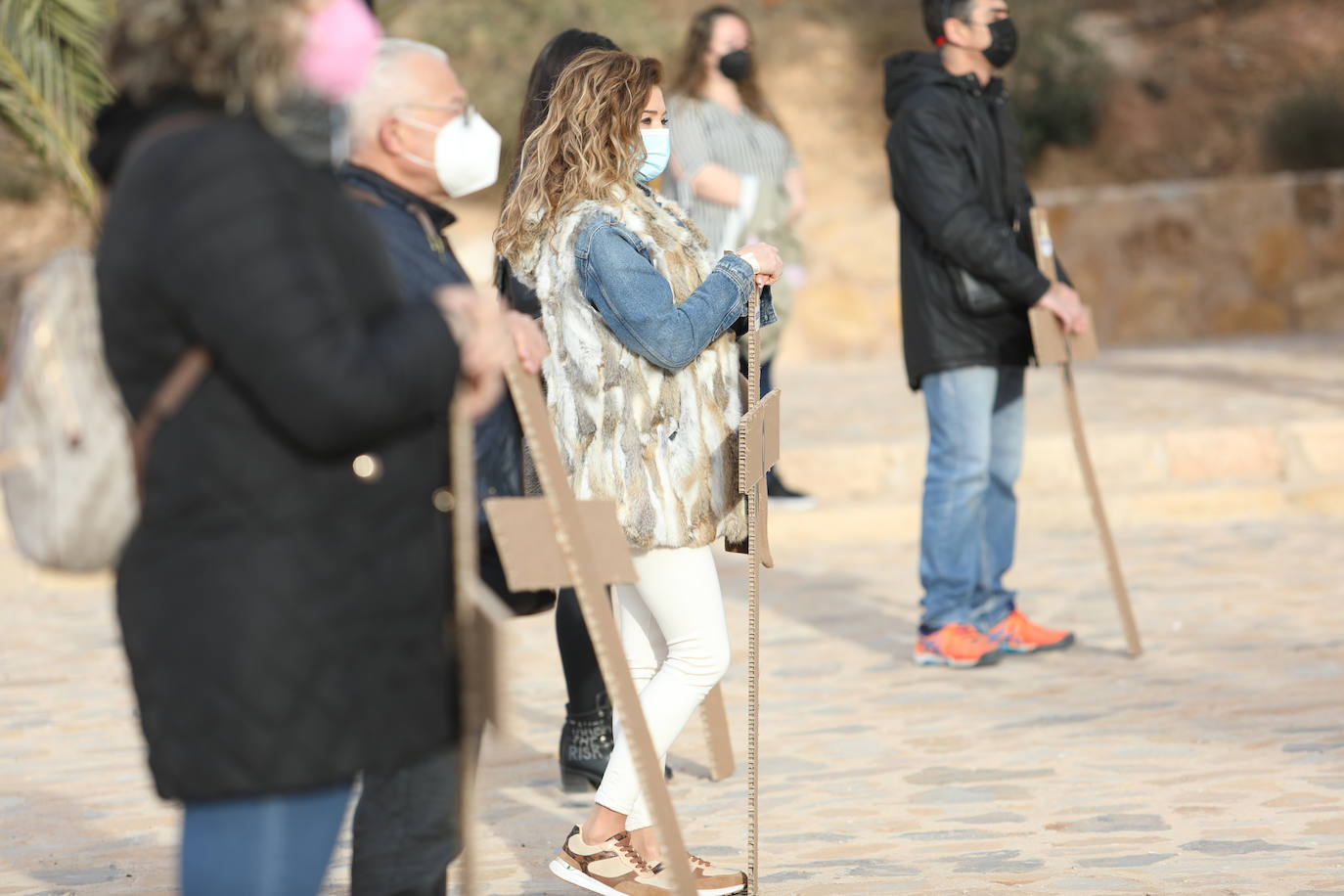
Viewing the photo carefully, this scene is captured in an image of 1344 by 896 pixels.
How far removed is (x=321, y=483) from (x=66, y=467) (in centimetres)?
30

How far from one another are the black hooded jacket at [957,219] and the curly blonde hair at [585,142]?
211 centimetres

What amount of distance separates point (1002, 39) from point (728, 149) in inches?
87.8

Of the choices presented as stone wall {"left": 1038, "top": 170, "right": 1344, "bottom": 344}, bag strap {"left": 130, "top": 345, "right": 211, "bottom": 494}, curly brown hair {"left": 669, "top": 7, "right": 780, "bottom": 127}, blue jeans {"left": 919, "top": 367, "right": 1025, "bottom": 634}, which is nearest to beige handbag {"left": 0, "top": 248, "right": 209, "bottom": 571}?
bag strap {"left": 130, "top": 345, "right": 211, "bottom": 494}

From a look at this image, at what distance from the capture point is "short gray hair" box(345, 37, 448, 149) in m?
2.51

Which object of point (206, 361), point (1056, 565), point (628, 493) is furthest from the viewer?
point (1056, 565)

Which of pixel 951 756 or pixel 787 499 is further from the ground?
pixel 951 756

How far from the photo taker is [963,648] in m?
5.74

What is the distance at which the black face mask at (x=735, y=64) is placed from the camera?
24.9 feet

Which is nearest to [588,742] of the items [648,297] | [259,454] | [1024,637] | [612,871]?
[612,871]

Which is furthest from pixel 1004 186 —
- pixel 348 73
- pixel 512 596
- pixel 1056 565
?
pixel 348 73

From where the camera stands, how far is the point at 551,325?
11.8 ft

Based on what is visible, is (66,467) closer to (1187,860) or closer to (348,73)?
(348,73)

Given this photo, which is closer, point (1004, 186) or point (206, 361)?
point (206, 361)

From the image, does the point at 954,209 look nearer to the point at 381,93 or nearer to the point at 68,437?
the point at 381,93
